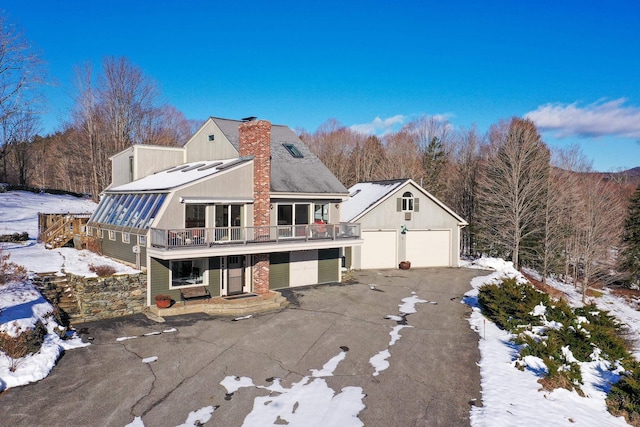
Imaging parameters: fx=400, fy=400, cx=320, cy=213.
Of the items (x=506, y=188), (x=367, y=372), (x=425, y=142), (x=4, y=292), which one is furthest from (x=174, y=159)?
(x=425, y=142)

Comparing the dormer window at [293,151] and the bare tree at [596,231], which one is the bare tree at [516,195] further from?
the dormer window at [293,151]

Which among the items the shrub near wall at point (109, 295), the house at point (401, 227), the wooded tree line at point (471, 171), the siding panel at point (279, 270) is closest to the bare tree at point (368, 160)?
the wooded tree line at point (471, 171)

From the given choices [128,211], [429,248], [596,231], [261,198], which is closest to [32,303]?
[128,211]

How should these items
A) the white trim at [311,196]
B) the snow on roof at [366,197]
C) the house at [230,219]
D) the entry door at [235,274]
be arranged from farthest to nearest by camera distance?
the snow on roof at [366,197]
the white trim at [311,196]
the entry door at [235,274]
the house at [230,219]

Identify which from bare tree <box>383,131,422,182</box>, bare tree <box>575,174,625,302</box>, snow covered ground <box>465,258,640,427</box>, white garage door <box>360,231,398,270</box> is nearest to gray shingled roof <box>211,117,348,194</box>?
white garage door <box>360,231,398,270</box>

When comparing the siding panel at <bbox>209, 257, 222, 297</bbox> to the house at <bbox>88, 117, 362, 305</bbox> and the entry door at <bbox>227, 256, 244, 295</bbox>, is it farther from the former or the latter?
the entry door at <bbox>227, 256, 244, 295</bbox>

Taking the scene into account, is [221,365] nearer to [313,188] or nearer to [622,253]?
[313,188]

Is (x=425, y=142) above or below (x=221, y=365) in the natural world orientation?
above
